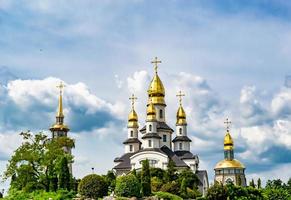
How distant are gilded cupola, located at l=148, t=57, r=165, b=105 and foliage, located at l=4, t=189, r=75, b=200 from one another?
110 feet

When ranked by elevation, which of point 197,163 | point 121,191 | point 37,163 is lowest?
point 121,191

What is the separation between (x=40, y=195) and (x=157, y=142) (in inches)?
1135

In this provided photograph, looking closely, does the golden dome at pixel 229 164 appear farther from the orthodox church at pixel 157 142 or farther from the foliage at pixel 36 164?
the foliage at pixel 36 164

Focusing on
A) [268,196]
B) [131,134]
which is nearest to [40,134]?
[268,196]

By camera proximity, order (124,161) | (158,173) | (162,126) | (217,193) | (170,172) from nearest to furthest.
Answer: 1. (217,193)
2. (170,172)
3. (158,173)
4. (124,161)
5. (162,126)

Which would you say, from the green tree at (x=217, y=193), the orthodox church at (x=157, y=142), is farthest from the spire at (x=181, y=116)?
the green tree at (x=217, y=193)

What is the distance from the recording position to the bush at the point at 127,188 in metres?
39.7

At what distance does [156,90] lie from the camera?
75562 millimetres

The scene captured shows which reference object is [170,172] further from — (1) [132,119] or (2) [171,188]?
(1) [132,119]

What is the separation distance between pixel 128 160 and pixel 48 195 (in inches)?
1190

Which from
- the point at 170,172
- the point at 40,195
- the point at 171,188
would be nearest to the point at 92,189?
the point at 40,195

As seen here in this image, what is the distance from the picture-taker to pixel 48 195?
41156 millimetres

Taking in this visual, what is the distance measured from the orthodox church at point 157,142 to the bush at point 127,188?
2629 cm

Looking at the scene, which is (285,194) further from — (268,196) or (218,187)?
(218,187)
